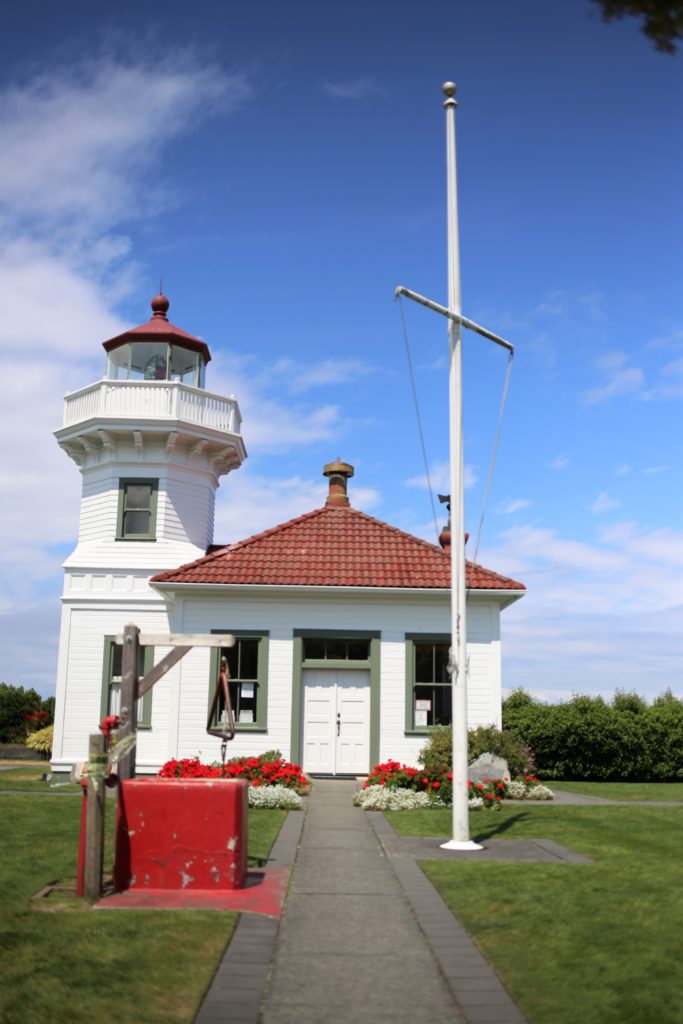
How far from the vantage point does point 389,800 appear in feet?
47.2

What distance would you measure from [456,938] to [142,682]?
12.5ft

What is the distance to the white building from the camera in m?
18.7

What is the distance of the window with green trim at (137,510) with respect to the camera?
20594mm

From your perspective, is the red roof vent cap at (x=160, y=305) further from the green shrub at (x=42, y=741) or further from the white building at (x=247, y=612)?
the green shrub at (x=42, y=741)

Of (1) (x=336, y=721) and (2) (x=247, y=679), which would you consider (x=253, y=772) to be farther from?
(1) (x=336, y=721)

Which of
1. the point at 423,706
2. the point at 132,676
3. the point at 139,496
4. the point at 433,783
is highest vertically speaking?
the point at 139,496

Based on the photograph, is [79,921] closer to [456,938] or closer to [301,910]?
[301,910]

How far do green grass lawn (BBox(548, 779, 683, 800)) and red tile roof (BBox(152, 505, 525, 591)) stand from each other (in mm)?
4351

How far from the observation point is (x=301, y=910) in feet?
24.2

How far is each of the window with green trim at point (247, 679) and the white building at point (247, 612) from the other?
30mm

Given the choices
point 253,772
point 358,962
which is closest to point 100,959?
point 358,962

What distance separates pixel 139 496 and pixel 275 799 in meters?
9.00

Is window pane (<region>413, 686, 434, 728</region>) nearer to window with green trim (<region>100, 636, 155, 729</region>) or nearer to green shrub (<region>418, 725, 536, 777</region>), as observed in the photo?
green shrub (<region>418, 725, 536, 777</region>)

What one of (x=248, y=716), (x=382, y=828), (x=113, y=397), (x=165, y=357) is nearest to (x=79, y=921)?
(x=382, y=828)
